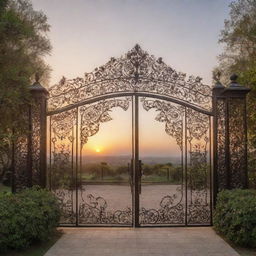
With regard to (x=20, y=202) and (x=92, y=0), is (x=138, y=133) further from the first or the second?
(x=92, y=0)

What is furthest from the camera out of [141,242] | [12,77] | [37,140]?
[37,140]

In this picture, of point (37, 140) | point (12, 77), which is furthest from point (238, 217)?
point (12, 77)

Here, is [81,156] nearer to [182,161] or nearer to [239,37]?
[182,161]

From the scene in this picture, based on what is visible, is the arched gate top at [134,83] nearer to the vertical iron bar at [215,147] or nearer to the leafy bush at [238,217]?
the vertical iron bar at [215,147]

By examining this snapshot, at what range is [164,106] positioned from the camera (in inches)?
280

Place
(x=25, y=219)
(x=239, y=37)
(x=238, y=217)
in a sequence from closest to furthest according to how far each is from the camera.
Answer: (x=25, y=219), (x=238, y=217), (x=239, y=37)

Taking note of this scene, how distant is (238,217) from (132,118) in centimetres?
254

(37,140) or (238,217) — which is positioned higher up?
(37,140)

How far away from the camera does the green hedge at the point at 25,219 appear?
5066mm

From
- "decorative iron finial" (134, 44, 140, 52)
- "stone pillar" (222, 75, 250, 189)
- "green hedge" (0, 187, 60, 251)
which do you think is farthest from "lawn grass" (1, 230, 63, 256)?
"decorative iron finial" (134, 44, 140, 52)

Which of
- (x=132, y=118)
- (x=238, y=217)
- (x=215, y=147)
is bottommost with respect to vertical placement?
(x=238, y=217)

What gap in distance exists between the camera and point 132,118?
702 cm

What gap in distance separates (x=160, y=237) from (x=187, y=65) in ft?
11.4

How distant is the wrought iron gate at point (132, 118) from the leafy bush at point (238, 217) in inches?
32.2
